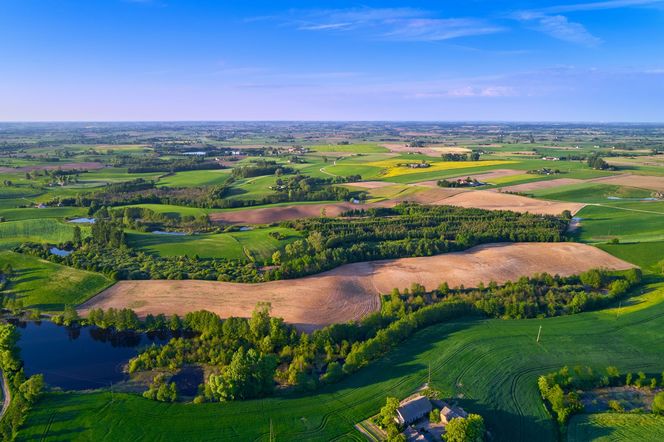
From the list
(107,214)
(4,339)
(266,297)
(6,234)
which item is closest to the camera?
(4,339)

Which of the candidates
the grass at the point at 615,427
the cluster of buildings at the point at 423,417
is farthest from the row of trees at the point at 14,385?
the grass at the point at 615,427

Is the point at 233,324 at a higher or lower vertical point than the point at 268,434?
higher

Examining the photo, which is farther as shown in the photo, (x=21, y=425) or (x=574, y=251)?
(x=574, y=251)

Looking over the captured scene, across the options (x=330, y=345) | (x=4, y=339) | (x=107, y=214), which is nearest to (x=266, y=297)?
(x=330, y=345)

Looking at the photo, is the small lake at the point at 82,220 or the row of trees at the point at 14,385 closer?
the row of trees at the point at 14,385

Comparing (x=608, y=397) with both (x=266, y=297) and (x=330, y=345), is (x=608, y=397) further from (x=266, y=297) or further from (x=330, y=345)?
(x=266, y=297)

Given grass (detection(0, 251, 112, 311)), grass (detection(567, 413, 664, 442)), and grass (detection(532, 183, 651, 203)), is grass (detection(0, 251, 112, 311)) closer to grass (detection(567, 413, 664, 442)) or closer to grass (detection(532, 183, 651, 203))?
grass (detection(567, 413, 664, 442))

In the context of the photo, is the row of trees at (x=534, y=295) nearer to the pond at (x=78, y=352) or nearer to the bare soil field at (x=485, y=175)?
the pond at (x=78, y=352)
